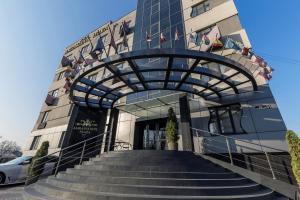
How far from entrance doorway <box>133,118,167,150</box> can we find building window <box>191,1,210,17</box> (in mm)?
9467

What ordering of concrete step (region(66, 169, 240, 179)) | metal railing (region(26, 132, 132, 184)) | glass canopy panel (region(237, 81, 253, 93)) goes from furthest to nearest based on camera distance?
glass canopy panel (region(237, 81, 253, 93)) → metal railing (region(26, 132, 132, 184)) → concrete step (region(66, 169, 240, 179))

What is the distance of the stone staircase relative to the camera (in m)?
4.32

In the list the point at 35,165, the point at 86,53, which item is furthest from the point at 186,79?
the point at 86,53

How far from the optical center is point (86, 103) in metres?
11.3

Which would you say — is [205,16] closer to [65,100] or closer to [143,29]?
[143,29]

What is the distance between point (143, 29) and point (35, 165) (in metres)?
14.0

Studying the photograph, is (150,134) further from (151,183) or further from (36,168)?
(151,183)

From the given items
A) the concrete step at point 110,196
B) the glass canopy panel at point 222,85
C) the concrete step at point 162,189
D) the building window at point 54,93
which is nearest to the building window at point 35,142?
the building window at point 54,93

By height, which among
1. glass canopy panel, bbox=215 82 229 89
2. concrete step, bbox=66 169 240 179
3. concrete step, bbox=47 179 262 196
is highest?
Answer: glass canopy panel, bbox=215 82 229 89

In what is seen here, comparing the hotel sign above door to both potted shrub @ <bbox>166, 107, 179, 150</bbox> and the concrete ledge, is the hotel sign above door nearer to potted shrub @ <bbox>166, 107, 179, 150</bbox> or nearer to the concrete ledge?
potted shrub @ <bbox>166, 107, 179, 150</bbox>

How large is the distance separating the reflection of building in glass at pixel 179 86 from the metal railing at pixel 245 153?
0.50 meters

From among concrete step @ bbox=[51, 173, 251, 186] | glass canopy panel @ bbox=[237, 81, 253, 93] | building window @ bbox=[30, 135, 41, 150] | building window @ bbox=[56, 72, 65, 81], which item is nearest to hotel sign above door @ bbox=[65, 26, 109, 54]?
building window @ bbox=[56, 72, 65, 81]

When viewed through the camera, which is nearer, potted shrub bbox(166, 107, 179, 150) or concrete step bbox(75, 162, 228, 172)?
concrete step bbox(75, 162, 228, 172)

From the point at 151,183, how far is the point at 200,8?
1442 cm
